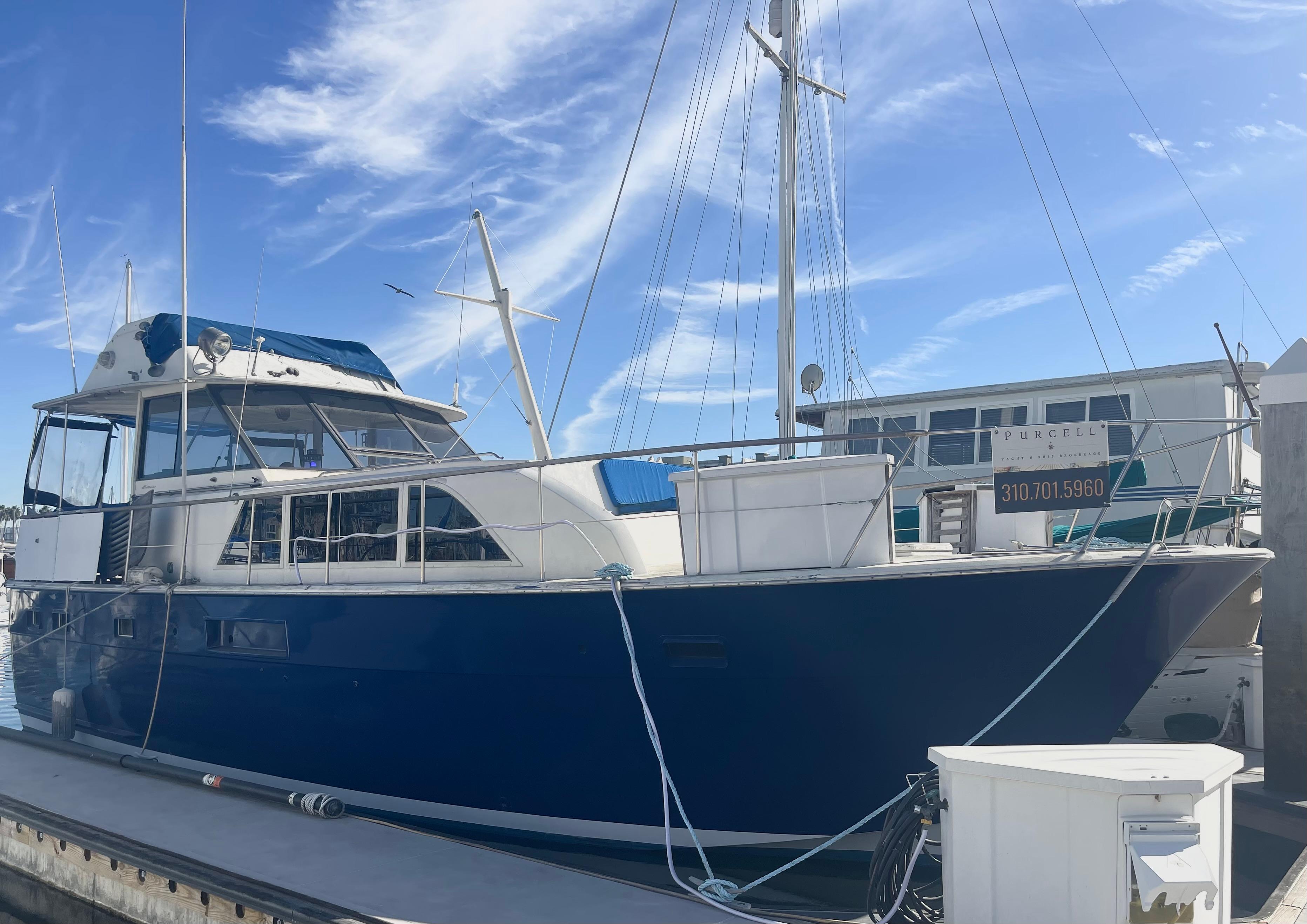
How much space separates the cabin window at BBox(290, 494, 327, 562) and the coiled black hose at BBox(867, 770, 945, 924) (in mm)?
4714

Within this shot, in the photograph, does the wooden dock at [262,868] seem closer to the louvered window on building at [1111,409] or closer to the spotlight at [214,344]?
the spotlight at [214,344]

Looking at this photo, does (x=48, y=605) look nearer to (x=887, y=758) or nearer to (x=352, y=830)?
(x=352, y=830)

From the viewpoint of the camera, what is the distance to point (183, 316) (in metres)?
8.25

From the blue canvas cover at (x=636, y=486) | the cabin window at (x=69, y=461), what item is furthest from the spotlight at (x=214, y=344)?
the blue canvas cover at (x=636, y=486)

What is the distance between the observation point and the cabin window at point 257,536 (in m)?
7.41

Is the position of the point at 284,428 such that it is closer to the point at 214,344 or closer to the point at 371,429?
the point at 371,429

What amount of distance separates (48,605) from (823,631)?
874 centimetres

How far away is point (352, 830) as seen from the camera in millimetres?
6031

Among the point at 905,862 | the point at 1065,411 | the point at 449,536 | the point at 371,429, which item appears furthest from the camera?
the point at 1065,411

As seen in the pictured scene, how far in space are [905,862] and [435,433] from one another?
6.52 m

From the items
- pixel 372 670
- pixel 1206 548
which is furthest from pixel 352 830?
pixel 1206 548

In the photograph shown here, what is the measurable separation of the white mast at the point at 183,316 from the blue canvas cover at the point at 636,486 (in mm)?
4146

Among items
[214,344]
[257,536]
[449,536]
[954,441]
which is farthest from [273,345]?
[954,441]

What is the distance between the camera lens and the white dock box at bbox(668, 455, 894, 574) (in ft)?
17.3
